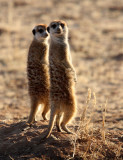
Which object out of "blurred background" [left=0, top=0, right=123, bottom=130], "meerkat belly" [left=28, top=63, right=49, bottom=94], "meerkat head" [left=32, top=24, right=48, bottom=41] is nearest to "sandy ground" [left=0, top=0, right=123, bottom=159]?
"blurred background" [left=0, top=0, right=123, bottom=130]

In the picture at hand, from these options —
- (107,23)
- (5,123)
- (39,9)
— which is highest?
(39,9)

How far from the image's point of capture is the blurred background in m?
7.25

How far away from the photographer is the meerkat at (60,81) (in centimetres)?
388

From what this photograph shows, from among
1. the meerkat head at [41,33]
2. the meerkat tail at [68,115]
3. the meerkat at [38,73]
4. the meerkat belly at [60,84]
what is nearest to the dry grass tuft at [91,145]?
the meerkat tail at [68,115]

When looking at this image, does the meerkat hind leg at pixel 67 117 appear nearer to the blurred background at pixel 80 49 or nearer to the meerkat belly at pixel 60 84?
the meerkat belly at pixel 60 84

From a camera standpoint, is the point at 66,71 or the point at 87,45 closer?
the point at 66,71

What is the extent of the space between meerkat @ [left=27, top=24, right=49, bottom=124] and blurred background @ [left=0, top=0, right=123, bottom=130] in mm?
905

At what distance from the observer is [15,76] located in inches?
348

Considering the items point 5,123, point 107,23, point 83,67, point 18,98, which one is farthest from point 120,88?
point 107,23

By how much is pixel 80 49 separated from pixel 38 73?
23.2ft

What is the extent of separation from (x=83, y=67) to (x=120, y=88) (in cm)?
185

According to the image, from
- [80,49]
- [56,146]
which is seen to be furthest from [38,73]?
[80,49]

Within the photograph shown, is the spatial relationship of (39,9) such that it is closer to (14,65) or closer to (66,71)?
(14,65)

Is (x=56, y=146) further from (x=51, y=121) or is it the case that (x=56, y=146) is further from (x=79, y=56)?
(x=79, y=56)
